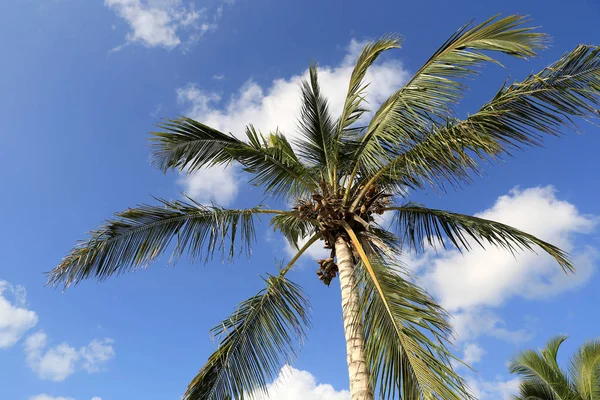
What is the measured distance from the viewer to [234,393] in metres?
6.49

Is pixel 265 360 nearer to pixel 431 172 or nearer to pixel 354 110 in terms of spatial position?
pixel 431 172

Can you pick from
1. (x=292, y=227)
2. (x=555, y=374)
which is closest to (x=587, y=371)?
(x=555, y=374)

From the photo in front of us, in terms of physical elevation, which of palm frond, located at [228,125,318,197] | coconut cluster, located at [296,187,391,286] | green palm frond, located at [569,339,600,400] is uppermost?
palm frond, located at [228,125,318,197]

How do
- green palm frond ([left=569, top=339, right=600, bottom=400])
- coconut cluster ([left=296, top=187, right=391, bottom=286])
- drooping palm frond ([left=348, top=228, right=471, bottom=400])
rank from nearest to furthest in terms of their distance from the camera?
1. drooping palm frond ([left=348, top=228, right=471, bottom=400])
2. coconut cluster ([left=296, top=187, right=391, bottom=286])
3. green palm frond ([left=569, top=339, right=600, bottom=400])

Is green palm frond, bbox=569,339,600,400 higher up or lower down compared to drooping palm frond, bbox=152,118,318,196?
lower down

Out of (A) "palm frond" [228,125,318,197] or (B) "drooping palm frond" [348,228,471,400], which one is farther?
(A) "palm frond" [228,125,318,197]

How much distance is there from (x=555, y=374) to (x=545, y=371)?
29 centimetres

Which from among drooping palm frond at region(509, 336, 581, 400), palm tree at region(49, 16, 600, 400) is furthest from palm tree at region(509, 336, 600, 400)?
palm tree at region(49, 16, 600, 400)

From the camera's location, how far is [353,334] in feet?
17.7

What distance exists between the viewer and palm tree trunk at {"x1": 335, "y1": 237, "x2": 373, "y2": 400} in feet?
16.6

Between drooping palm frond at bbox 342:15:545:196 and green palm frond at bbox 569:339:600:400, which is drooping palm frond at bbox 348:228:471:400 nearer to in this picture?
drooping palm frond at bbox 342:15:545:196

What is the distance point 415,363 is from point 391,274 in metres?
1.19

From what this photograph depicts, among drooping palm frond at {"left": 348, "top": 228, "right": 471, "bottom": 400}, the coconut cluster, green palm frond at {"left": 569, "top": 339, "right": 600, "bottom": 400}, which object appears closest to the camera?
drooping palm frond at {"left": 348, "top": 228, "right": 471, "bottom": 400}

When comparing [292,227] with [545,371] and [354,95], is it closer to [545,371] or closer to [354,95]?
[354,95]
